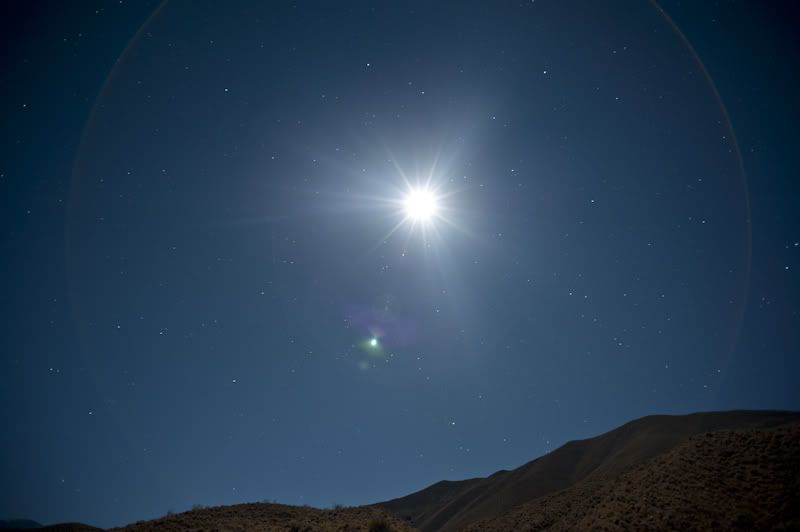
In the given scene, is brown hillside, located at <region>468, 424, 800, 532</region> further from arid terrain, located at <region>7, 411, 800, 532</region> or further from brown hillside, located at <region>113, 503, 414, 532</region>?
brown hillside, located at <region>113, 503, 414, 532</region>

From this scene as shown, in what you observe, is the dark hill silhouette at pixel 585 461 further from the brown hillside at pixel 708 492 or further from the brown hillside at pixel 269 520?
the brown hillside at pixel 269 520

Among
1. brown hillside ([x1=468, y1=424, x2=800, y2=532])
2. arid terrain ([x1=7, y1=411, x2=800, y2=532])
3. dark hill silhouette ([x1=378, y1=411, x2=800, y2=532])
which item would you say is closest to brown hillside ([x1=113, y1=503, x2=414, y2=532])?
arid terrain ([x1=7, y1=411, x2=800, y2=532])

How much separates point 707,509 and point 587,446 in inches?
1810

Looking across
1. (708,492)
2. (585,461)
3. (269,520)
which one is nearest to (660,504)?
(708,492)

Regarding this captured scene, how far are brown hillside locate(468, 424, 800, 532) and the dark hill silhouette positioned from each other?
441 inches

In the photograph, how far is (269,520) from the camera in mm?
24578

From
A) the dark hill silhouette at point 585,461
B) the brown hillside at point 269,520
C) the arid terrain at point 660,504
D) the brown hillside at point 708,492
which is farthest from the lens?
the dark hill silhouette at point 585,461

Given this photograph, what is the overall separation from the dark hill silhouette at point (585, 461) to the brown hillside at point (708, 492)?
11.2 m

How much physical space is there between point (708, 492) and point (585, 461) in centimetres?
3598

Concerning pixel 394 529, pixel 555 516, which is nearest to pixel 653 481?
pixel 555 516

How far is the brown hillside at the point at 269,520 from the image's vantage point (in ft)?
68.8

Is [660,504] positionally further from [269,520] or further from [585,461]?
[585,461]

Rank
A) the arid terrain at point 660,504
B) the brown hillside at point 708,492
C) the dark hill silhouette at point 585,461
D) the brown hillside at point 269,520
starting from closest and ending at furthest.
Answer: the brown hillside at point 708,492, the arid terrain at point 660,504, the brown hillside at point 269,520, the dark hill silhouette at point 585,461

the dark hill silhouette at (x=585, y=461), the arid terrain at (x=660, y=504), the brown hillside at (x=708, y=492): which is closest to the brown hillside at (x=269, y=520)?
the arid terrain at (x=660, y=504)
